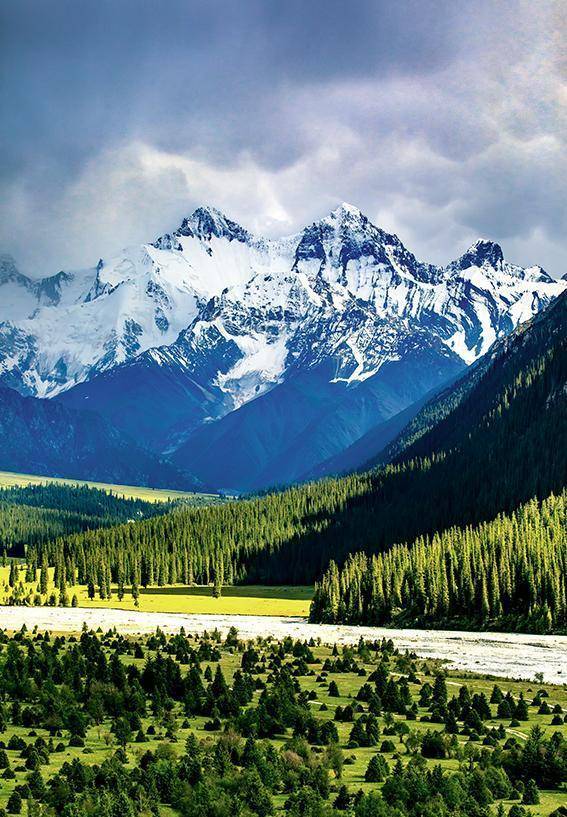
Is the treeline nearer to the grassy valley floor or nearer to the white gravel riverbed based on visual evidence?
the white gravel riverbed

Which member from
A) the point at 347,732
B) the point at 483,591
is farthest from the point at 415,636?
the point at 347,732

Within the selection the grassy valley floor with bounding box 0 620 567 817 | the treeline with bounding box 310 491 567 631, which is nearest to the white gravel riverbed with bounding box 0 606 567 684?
the treeline with bounding box 310 491 567 631

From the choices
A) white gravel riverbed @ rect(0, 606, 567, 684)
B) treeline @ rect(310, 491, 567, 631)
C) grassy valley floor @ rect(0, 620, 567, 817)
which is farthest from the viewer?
treeline @ rect(310, 491, 567, 631)

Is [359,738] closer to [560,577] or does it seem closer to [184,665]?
[184,665]

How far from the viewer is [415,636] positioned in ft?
547

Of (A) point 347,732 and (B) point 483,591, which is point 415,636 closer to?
(B) point 483,591

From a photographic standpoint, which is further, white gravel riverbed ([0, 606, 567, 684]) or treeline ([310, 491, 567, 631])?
treeline ([310, 491, 567, 631])

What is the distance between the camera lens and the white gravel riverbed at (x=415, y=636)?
5079 inches

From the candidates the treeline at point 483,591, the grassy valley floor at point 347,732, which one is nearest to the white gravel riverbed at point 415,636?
the treeline at point 483,591

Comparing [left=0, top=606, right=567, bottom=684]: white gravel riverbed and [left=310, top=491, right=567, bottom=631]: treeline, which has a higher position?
[left=310, top=491, right=567, bottom=631]: treeline

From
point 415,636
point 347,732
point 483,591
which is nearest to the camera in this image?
point 347,732

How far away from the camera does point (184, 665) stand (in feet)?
399

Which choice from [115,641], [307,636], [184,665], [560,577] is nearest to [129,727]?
[184,665]

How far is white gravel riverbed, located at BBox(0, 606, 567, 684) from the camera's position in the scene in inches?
5079
